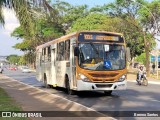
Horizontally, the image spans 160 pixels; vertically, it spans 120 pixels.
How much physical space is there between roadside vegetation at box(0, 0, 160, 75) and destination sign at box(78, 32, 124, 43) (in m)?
1.31

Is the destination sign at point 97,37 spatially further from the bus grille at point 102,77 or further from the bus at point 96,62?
the bus grille at point 102,77

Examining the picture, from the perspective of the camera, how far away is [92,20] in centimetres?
6581

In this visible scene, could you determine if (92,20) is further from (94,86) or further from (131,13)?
(94,86)

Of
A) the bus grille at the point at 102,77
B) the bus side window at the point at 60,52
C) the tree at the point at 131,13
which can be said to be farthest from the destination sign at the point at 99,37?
the tree at the point at 131,13

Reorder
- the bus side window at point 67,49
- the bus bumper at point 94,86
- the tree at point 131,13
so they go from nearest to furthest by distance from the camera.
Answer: the bus bumper at point 94,86
the bus side window at point 67,49
the tree at point 131,13

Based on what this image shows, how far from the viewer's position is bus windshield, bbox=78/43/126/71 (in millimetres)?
18188

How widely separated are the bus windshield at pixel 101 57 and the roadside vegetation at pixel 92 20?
183cm

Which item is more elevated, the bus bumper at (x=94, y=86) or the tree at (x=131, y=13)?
the tree at (x=131, y=13)

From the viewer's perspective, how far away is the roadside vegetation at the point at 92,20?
513 inches

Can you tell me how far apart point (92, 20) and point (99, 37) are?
47.3m

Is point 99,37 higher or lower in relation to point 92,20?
lower

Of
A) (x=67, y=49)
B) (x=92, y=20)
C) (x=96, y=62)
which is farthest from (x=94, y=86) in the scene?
(x=92, y=20)

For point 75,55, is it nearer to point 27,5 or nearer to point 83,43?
point 83,43

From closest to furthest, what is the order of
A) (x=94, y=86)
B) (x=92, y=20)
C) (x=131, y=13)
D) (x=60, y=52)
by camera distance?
(x=94, y=86)
(x=60, y=52)
(x=131, y=13)
(x=92, y=20)
